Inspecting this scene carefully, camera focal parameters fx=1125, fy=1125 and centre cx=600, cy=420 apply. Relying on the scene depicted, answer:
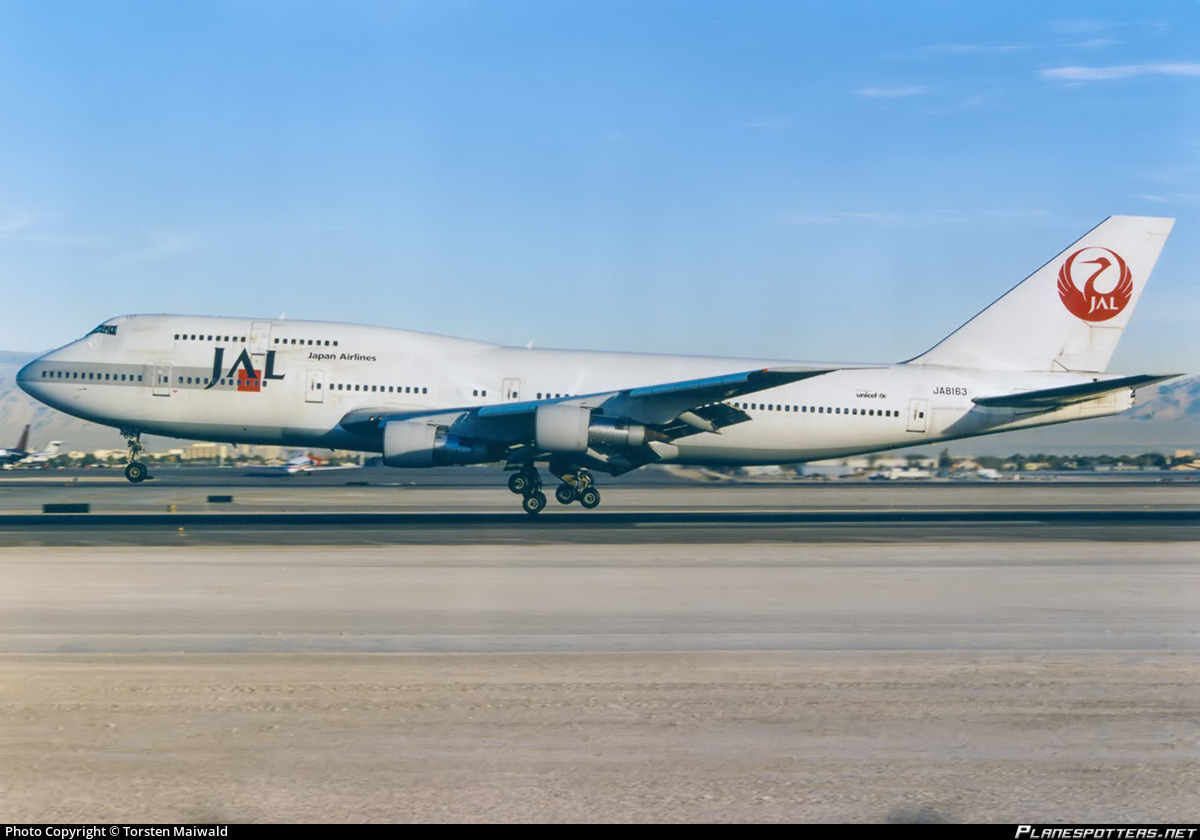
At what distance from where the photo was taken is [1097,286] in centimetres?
3412

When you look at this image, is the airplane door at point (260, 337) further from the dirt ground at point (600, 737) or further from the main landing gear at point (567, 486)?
the dirt ground at point (600, 737)

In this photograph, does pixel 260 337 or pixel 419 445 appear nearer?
pixel 419 445

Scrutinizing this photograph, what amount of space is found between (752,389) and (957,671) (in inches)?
765

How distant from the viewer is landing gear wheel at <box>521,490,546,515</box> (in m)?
29.0

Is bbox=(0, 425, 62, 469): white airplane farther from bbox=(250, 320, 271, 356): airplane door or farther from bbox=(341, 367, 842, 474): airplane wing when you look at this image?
bbox=(341, 367, 842, 474): airplane wing

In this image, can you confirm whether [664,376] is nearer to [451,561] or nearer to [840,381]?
[840,381]

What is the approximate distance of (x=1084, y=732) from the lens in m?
8.16

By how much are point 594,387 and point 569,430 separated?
432 centimetres

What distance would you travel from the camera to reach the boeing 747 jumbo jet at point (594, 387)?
30266mm

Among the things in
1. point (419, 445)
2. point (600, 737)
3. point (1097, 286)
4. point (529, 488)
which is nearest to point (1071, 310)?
point (1097, 286)

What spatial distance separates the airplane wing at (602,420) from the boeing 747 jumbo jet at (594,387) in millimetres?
60

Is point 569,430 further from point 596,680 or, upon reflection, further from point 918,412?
point 596,680

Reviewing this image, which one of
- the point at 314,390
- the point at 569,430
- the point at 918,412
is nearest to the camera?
the point at 569,430
